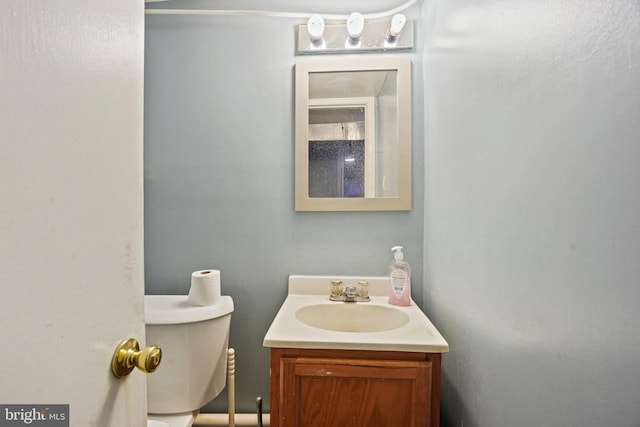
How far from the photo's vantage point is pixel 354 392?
0.70m

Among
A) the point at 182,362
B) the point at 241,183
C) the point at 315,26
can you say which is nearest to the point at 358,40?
the point at 315,26

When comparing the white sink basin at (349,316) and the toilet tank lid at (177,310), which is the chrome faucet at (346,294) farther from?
the toilet tank lid at (177,310)

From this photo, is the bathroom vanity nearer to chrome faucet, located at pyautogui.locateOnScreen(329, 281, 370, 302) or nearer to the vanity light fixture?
chrome faucet, located at pyautogui.locateOnScreen(329, 281, 370, 302)

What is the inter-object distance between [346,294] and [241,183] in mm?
638

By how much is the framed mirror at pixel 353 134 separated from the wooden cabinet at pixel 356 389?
1.91 ft

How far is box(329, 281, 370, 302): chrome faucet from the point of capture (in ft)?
3.44

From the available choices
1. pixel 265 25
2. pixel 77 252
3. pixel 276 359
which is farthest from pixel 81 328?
pixel 265 25

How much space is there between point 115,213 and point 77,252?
0.26ft

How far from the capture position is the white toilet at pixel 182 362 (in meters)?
0.89

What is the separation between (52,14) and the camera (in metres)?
0.29

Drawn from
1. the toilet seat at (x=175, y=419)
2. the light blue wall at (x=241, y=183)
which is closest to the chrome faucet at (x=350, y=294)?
the light blue wall at (x=241, y=183)

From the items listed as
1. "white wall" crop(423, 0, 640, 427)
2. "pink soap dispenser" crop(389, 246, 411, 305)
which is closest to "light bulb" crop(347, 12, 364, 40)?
"white wall" crop(423, 0, 640, 427)

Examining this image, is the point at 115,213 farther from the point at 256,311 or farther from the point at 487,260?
the point at 256,311

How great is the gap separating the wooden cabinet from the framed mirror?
0.58 metres
